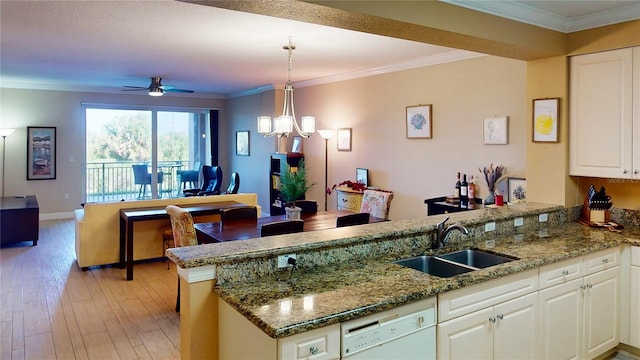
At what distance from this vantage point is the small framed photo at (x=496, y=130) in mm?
4805

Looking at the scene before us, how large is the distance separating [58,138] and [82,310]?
6.22m

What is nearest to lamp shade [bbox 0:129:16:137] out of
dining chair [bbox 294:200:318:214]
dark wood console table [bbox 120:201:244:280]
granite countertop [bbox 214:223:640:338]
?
dark wood console table [bbox 120:201:244:280]

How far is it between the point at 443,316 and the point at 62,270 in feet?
16.4

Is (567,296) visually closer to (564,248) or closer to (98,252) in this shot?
(564,248)

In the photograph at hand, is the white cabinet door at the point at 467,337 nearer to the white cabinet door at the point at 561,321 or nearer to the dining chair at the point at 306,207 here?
the white cabinet door at the point at 561,321

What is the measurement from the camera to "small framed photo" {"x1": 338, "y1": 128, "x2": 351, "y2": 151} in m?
7.09

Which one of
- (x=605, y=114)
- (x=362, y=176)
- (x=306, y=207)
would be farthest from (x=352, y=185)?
(x=605, y=114)

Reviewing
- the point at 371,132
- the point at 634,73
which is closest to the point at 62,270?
the point at 371,132

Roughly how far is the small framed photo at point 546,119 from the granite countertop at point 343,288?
1.11 metres

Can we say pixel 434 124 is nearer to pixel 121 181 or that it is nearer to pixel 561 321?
pixel 561 321

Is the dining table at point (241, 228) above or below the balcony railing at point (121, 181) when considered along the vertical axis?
below

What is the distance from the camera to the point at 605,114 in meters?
3.43

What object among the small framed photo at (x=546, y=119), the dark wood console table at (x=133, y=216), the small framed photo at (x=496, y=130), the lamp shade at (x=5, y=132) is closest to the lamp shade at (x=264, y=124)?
the dark wood console table at (x=133, y=216)

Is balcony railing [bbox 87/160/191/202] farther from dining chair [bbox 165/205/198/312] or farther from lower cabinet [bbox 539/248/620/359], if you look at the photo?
lower cabinet [bbox 539/248/620/359]
